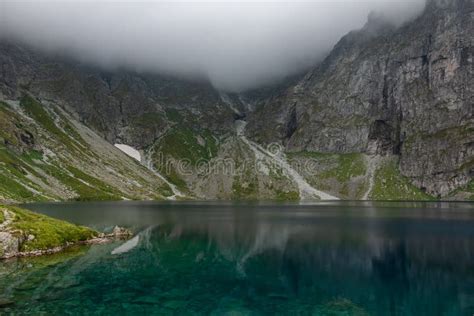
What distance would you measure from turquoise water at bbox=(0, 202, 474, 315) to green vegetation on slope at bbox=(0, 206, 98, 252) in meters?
4.38

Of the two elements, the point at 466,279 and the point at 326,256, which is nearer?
the point at 466,279

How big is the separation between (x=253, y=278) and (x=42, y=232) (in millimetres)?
38513

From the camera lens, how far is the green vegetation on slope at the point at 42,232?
6469 centimetres

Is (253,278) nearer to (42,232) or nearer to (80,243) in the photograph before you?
(80,243)

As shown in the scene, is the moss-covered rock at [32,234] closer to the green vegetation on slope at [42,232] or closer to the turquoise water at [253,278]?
the green vegetation on slope at [42,232]

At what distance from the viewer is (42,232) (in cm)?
6881

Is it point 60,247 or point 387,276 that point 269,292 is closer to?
point 387,276

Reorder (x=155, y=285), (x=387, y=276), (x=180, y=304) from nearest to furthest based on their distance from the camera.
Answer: (x=180, y=304), (x=155, y=285), (x=387, y=276)

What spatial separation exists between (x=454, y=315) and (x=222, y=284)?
74.9 ft

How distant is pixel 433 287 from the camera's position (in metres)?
45.2

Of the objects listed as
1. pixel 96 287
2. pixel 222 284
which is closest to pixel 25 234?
pixel 96 287

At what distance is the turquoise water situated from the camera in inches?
1491

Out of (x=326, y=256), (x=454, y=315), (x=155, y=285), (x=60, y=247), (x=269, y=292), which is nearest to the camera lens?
(x=454, y=315)

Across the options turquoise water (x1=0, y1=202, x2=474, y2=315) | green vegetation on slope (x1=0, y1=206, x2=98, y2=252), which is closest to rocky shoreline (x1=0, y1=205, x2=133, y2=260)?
green vegetation on slope (x1=0, y1=206, x2=98, y2=252)
